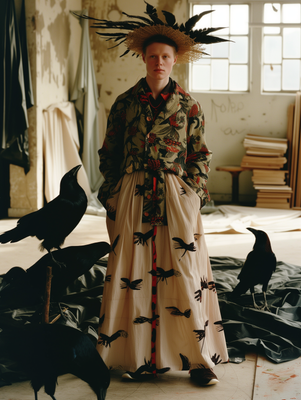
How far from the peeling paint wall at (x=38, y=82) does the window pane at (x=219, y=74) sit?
2.52 m

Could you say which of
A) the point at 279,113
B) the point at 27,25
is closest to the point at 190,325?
the point at 27,25

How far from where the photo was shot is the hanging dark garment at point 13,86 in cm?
514

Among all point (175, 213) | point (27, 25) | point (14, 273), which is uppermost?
point (27, 25)

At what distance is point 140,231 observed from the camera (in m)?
1.92

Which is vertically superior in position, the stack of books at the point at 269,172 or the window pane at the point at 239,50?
the window pane at the point at 239,50

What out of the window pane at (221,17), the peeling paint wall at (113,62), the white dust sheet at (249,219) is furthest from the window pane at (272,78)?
the white dust sheet at (249,219)

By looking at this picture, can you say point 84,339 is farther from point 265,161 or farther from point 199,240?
point 265,161

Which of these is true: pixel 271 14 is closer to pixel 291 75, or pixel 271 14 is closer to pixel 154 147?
pixel 291 75

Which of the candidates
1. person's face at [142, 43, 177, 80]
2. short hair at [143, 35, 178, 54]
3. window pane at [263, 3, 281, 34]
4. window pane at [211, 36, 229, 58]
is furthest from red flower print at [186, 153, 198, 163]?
window pane at [263, 3, 281, 34]

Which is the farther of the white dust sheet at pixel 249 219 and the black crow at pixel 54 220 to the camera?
the white dust sheet at pixel 249 219

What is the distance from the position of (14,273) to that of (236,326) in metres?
1.24

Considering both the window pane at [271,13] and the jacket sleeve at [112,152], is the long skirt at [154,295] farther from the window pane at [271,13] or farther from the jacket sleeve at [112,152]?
the window pane at [271,13]

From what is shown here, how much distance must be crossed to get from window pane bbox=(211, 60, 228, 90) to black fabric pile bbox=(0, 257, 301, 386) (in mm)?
4554

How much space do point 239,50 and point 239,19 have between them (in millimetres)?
470
